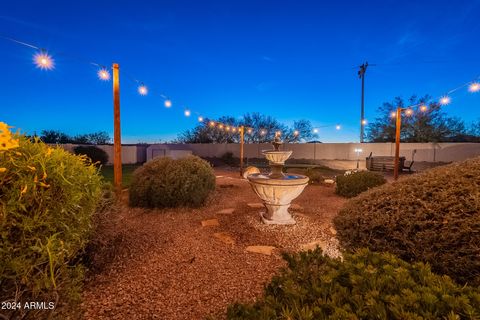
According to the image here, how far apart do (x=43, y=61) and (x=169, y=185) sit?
134 inches

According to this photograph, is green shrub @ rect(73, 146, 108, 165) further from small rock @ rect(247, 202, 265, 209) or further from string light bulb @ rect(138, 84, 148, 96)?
small rock @ rect(247, 202, 265, 209)

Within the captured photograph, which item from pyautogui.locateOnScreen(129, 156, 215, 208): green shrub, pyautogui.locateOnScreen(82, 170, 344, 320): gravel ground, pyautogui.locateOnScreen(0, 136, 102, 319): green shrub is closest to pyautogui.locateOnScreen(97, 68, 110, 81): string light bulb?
pyautogui.locateOnScreen(129, 156, 215, 208): green shrub

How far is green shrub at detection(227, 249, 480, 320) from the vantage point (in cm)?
97

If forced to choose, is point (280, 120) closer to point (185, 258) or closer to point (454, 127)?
point (454, 127)

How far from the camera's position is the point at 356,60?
25.5 m

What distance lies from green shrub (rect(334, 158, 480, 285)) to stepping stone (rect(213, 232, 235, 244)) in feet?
6.56

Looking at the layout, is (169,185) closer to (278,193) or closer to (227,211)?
(227,211)

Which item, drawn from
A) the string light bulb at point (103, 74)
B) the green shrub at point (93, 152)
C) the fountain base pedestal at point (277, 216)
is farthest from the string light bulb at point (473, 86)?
the green shrub at point (93, 152)

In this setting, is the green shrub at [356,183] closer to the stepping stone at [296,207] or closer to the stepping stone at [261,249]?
the stepping stone at [296,207]

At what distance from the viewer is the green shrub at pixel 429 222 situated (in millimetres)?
1698

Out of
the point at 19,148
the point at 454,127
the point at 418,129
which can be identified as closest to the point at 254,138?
the point at 418,129

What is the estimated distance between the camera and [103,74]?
18.5 ft

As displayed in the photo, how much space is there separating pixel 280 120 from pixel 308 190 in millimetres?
26007

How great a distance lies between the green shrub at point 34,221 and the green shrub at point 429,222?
7.17 feet
